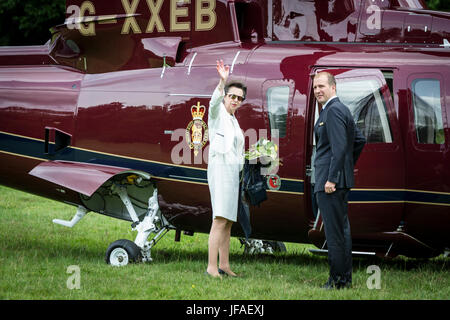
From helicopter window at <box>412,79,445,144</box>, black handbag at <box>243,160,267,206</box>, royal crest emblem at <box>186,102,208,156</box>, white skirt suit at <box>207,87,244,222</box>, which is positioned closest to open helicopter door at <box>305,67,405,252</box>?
helicopter window at <box>412,79,445,144</box>

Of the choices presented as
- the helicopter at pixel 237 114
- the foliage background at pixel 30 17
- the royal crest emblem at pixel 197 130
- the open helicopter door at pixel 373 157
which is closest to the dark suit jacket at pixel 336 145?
the open helicopter door at pixel 373 157

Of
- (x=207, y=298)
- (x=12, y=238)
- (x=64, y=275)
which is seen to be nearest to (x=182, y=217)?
(x=64, y=275)

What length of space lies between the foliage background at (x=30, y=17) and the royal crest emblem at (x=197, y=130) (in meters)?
15.9

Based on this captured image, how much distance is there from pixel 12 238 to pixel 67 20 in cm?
344

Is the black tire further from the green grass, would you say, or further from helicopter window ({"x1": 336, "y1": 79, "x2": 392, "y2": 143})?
helicopter window ({"x1": 336, "y1": 79, "x2": 392, "y2": 143})

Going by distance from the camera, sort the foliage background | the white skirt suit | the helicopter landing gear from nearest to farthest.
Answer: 1. the white skirt suit
2. the helicopter landing gear
3. the foliage background

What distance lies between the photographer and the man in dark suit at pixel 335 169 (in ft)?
19.8

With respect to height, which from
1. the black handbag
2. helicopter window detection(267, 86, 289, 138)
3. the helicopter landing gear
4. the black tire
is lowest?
the helicopter landing gear

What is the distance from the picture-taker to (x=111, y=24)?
836 cm

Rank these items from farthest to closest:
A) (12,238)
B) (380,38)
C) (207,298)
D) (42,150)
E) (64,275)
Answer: (12,238), (42,150), (380,38), (64,275), (207,298)

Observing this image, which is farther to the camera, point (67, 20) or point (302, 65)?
point (67, 20)

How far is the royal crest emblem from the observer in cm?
760

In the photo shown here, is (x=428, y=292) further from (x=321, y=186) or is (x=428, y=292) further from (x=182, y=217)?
(x=182, y=217)

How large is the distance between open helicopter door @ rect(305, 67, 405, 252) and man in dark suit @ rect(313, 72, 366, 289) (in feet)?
2.30
